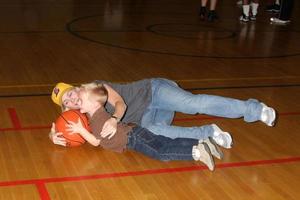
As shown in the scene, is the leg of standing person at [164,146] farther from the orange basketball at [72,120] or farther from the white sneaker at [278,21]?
the white sneaker at [278,21]

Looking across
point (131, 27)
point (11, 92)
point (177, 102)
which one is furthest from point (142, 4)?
point (177, 102)

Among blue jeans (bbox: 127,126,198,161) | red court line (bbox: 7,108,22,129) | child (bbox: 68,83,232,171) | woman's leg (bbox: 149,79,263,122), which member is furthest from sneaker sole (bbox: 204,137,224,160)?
red court line (bbox: 7,108,22,129)

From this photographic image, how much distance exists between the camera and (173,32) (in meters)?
8.29

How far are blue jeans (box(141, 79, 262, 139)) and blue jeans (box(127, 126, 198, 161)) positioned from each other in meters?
0.15

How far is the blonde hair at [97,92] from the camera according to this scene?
3553 mm

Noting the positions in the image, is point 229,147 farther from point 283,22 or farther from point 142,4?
point 142,4

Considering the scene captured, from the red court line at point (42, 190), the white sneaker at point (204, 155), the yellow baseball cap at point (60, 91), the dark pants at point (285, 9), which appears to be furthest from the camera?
the dark pants at point (285, 9)

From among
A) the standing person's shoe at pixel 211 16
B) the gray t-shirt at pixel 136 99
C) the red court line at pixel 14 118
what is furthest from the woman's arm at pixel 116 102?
the standing person's shoe at pixel 211 16

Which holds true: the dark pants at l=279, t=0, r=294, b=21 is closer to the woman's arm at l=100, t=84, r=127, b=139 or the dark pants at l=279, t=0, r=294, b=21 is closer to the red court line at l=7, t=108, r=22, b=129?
A: the red court line at l=7, t=108, r=22, b=129

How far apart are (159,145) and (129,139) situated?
0.70 feet

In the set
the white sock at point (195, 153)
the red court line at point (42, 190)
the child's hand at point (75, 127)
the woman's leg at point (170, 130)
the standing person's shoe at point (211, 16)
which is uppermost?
the child's hand at point (75, 127)

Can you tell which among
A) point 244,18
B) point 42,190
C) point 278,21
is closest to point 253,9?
point 244,18

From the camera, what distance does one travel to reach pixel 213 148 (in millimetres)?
3590

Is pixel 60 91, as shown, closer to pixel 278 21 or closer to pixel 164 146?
pixel 164 146
